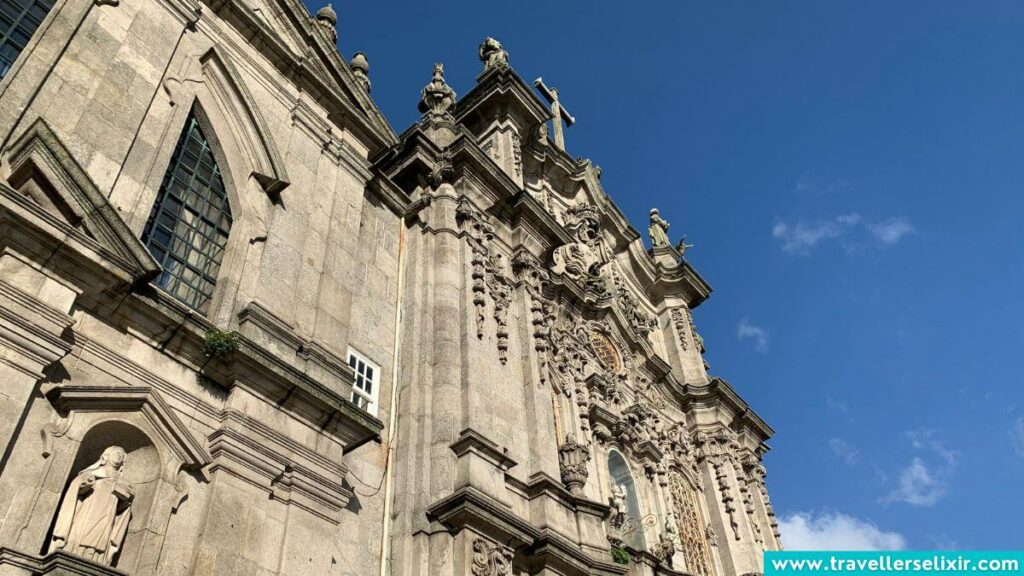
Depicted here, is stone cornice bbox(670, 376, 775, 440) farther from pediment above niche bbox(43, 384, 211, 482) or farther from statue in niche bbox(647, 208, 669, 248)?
pediment above niche bbox(43, 384, 211, 482)

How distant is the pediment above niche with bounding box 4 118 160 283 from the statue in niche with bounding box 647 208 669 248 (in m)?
26.8

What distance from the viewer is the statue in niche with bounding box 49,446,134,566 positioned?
337 inches

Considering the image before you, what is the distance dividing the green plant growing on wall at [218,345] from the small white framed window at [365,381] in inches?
148

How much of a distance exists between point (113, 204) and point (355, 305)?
213 inches

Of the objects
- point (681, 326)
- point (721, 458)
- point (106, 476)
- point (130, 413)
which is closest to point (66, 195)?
point (130, 413)

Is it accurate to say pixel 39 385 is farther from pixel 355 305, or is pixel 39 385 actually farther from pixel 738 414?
pixel 738 414

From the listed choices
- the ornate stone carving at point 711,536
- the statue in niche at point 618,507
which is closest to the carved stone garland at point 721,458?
the ornate stone carving at point 711,536

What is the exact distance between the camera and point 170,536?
9.59 metres

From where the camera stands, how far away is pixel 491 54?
28.6 m

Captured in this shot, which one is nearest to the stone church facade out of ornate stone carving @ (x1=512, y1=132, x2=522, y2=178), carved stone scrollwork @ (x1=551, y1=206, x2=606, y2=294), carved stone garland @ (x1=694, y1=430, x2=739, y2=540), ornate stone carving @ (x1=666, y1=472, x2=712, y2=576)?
ornate stone carving @ (x1=666, y1=472, x2=712, y2=576)

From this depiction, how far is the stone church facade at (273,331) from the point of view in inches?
367

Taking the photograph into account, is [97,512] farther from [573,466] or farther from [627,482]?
[627,482]

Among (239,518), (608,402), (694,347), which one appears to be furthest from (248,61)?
Answer: (694,347)

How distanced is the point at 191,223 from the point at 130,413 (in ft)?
13.2
